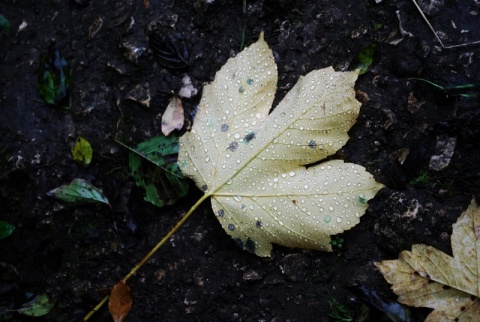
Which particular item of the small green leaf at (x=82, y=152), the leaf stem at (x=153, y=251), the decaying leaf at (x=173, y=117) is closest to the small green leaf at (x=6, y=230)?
the small green leaf at (x=82, y=152)

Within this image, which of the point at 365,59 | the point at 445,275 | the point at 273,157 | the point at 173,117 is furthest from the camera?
the point at 173,117

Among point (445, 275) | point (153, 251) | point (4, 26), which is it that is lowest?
point (445, 275)

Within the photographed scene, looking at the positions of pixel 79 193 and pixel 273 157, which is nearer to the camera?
pixel 273 157

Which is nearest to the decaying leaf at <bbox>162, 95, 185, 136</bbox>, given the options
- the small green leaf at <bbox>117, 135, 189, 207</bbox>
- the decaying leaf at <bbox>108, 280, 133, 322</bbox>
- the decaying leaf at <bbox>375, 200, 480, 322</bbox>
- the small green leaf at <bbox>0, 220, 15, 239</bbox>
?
the small green leaf at <bbox>117, 135, 189, 207</bbox>

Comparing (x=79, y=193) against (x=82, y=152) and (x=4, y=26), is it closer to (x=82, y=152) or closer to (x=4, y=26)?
(x=82, y=152)

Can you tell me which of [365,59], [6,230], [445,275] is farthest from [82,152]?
[445,275]

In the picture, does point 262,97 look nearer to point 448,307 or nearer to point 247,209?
point 247,209
